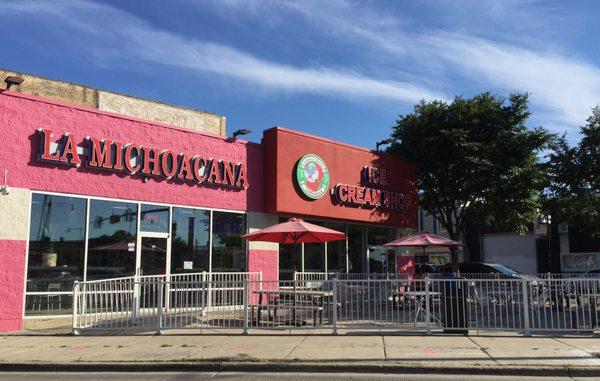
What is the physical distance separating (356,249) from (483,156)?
6.26m

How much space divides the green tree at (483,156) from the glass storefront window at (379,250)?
256 centimetres

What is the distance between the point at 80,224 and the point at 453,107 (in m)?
15.5

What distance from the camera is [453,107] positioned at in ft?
77.5

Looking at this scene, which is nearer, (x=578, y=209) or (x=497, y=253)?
(x=578, y=209)

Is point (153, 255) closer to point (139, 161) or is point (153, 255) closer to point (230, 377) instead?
point (139, 161)

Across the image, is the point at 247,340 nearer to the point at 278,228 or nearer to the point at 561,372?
the point at 278,228

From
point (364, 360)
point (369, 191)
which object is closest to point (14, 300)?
point (364, 360)

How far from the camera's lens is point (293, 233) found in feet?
48.9

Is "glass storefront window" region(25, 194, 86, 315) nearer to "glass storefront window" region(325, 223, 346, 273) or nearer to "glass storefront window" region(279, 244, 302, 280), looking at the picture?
"glass storefront window" region(279, 244, 302, 280)

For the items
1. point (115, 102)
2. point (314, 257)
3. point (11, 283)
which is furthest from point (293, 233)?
point (115, 102)

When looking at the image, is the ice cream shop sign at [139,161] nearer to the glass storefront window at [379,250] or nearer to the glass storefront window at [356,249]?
the glass storefront window at [356,249]

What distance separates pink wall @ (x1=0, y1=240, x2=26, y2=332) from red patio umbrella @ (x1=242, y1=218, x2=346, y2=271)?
5.21 m

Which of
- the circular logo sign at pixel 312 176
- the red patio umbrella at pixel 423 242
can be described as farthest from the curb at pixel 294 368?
the circular logo sign at pixel 312 176

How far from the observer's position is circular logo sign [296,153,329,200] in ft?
61.7
